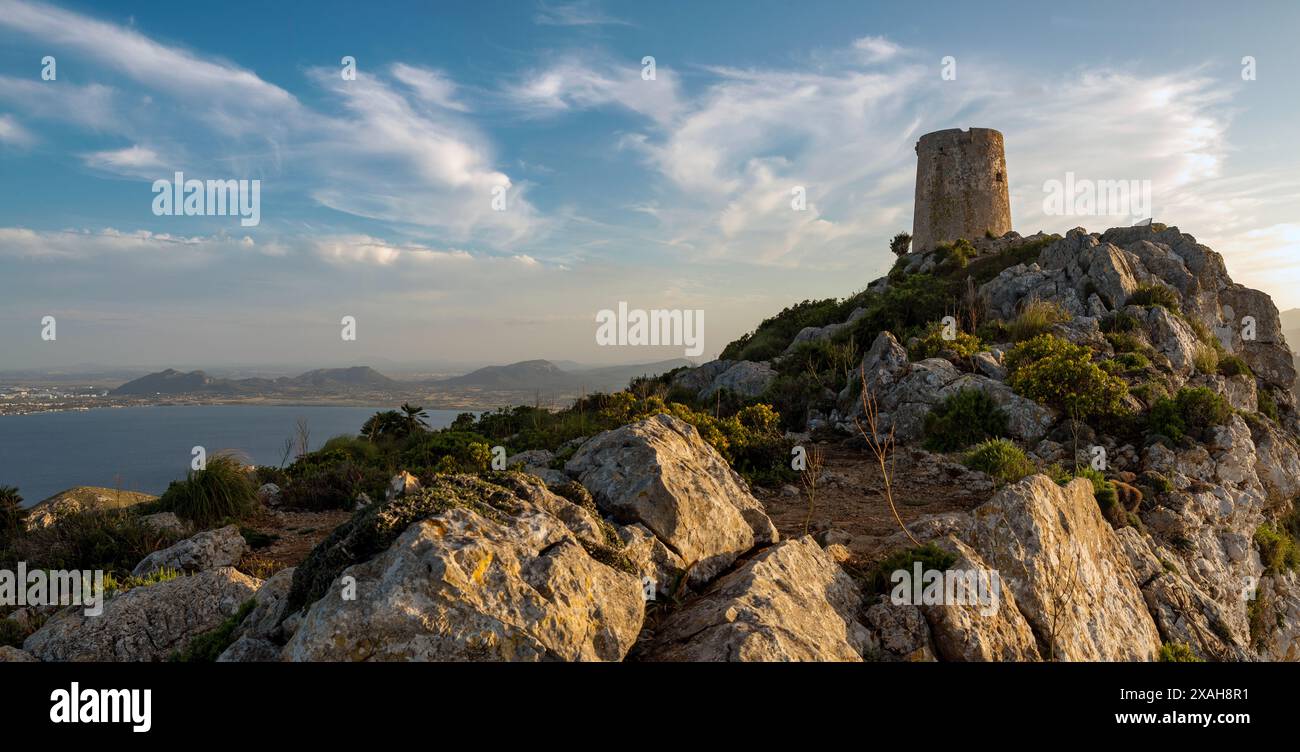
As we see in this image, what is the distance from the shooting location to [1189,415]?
1266cm

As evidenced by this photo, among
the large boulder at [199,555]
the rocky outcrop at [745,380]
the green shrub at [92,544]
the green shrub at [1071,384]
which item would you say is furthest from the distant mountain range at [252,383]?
the green shrub at [1071,384]

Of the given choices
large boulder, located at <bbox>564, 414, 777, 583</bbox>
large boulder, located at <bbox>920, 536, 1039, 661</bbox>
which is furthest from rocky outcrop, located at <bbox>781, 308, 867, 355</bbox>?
large boulder, located at <bbox>564, 414, 777, 583</bbox>

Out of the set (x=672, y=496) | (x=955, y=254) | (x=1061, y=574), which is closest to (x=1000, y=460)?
(x=1061, y=574)

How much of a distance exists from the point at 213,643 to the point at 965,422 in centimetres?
1264

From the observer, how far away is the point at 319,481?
1256cm

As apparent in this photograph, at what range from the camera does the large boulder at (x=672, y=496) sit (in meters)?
5.65

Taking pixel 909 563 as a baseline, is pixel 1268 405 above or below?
above

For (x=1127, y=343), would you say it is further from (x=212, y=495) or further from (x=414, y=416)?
(x=212, y=495)

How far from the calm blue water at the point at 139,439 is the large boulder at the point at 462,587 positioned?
10.5 m

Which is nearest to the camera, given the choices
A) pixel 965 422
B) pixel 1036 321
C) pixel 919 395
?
pixel 965 422

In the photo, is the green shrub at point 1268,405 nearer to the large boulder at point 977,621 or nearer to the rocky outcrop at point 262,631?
the large boulder at point 977,621
